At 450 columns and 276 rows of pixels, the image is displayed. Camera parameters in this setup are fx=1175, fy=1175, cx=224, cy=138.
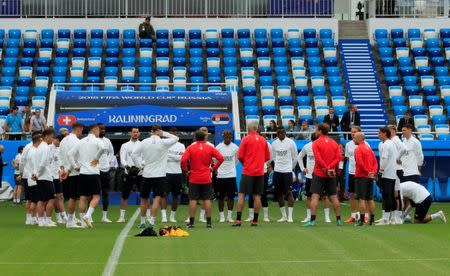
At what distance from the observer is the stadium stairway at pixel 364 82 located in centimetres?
4209

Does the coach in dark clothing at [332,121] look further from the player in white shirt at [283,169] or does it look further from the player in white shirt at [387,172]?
the player in white shirt at [387,172]

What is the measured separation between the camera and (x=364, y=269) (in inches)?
539

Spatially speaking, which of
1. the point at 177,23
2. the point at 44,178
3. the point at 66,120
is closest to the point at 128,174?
the point at 44,178

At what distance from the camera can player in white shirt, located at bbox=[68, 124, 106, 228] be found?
21.5 meters

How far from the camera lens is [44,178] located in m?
22.2

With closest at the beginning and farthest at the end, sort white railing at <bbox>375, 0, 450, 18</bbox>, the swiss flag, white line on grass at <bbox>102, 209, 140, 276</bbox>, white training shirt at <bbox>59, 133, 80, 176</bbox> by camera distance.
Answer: white line on grass at <bbox>102, 209, 140, 276</bbox>, white training shirt at <bbox>59, 133, 80, 176</bbox>, the swiss flag, white railing at <bbox>375, 0, 450, 18</bbox>

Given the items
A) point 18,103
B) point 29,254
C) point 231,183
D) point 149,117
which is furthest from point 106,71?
point 29,254

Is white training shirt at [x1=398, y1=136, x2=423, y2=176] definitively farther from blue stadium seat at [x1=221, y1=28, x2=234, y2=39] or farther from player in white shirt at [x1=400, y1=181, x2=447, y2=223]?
blue stadium seat at [x1=221, y1=28, x2=234, y2=39]

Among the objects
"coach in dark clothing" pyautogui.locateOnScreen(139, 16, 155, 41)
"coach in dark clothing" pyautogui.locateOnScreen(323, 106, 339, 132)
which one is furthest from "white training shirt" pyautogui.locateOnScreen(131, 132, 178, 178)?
"coach in dark clothing" pyautogui.locateOnScreen(139, 16, 155, 41)

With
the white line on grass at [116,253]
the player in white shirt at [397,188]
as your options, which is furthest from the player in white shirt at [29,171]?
the player in white shirt at [397,188]

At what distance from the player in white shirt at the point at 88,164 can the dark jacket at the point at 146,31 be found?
24618mm

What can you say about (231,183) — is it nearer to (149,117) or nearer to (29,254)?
(29,254)

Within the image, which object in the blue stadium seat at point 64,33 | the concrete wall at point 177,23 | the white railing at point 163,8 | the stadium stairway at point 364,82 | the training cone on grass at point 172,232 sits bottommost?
the training cone on grass at point 172,232

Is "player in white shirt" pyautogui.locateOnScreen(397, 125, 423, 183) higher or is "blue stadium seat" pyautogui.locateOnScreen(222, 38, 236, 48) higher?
"blue stadium seat" pyautogui.locateOnScreen(222, 38, 236, 48)
